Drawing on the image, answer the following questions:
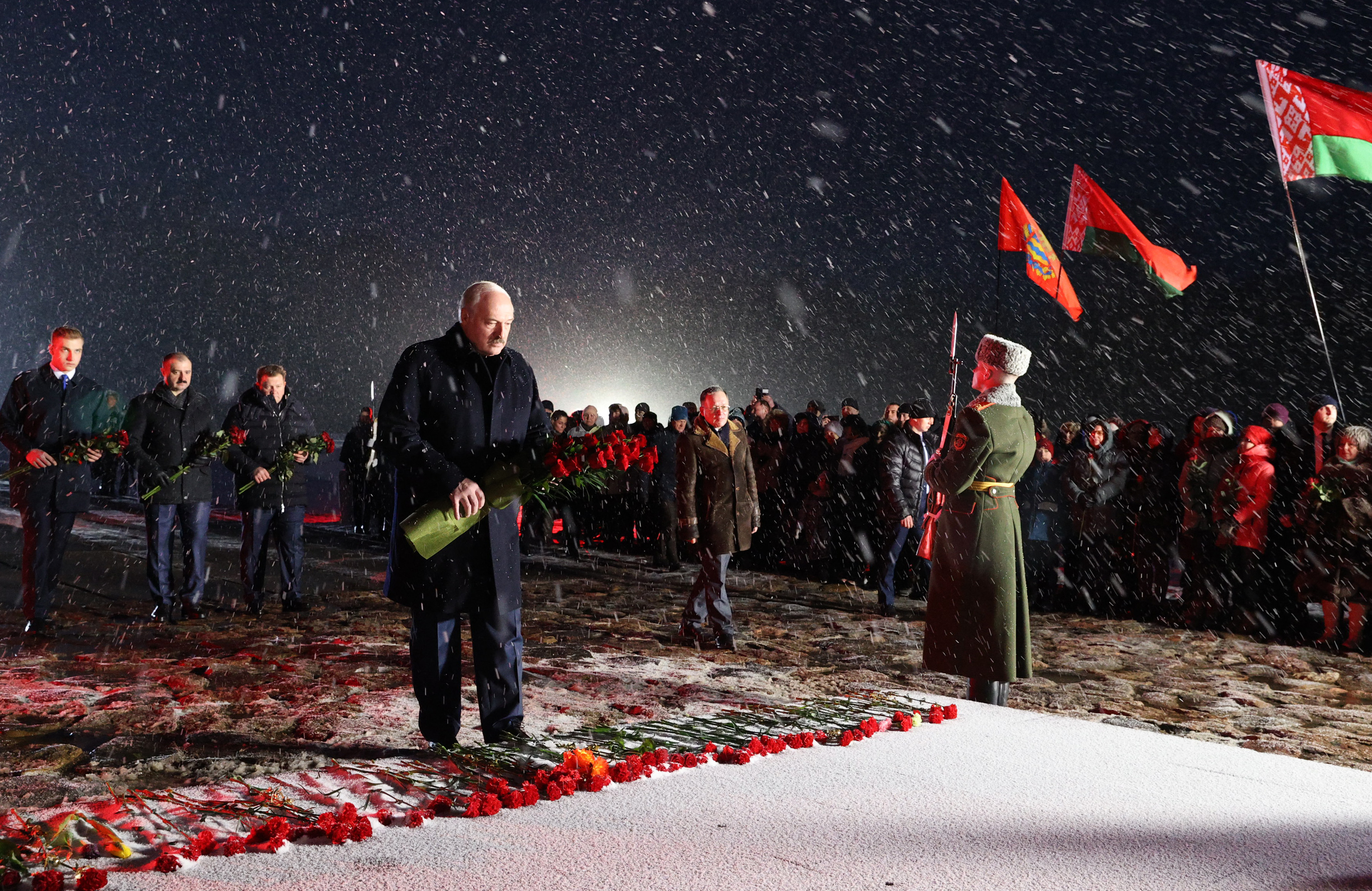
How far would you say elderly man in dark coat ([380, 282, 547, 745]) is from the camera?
453 cm

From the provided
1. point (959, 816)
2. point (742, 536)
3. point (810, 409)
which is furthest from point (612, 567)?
point (959, 816)

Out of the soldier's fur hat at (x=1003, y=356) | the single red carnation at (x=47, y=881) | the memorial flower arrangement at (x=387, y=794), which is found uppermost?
the soldier's fur hat at (x=1003, y=356)

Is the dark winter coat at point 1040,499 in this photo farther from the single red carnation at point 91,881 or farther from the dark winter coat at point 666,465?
the single red carnation at point 91,881

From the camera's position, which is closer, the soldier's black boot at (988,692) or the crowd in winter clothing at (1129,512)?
the soldier's black boot at (988,692)

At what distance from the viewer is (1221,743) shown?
5453 mm

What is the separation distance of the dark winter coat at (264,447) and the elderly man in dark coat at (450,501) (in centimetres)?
458

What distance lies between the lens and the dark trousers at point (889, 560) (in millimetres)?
10250

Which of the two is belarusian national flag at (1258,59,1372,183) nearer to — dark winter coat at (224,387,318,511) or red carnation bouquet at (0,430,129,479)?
dark winter coat at (224,387,318,511)

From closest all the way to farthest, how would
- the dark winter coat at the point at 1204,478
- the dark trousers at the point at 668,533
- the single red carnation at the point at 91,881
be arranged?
the single red carnation at the point at 91,881 → the dark winter coat at the point at 1204,478 → the dark trousers at the point at 668,533

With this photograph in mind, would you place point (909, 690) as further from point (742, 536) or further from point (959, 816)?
point (959, 816)

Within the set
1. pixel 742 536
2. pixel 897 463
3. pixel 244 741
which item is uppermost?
pixel 897 463

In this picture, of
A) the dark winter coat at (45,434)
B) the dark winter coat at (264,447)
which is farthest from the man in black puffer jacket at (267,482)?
the dark winter coat at (45,434)

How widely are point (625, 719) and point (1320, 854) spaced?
10.7 feet

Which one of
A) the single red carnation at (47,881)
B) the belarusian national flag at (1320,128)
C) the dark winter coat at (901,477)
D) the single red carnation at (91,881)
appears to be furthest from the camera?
the dark winter coat at (901,477)
